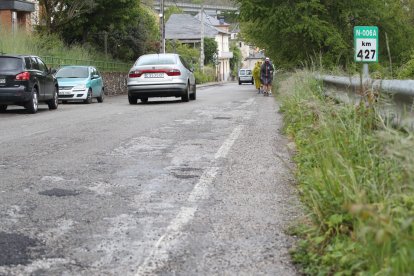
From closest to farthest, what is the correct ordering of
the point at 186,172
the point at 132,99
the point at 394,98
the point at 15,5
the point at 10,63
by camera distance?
the point at 394,98 → the point at 186,172 → the point at 10,63 → the point at 132,99 → the point at 15,5

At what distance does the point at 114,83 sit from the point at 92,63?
3.48 meters

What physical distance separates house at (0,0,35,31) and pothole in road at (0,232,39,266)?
30630 millimetres

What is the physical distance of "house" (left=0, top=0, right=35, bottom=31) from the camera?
35.3 meters

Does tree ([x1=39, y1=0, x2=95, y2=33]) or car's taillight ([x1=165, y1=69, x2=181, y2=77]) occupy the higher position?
tree ([x1=39, y1=0, x2=95, y2=33])

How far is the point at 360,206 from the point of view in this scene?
2.53 metres

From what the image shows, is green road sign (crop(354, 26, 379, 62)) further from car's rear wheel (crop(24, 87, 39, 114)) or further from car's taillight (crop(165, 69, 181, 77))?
car's rear wheel (crop(24, 87, 39, 114))

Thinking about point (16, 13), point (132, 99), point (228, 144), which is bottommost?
point (228, 144)

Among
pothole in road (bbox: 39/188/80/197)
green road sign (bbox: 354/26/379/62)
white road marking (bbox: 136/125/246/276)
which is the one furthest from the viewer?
green road sign (bbox: 354/26/379/62)

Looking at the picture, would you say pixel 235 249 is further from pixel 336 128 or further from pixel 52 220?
pixel 336 128

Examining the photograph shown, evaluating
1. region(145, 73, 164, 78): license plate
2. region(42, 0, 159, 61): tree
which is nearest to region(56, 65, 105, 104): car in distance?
region(145, 73, 164, 78): license plate

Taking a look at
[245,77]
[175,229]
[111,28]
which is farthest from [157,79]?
[245,77]

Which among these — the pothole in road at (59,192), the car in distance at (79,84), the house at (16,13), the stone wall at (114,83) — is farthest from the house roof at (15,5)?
the pothole in road at (59,192)

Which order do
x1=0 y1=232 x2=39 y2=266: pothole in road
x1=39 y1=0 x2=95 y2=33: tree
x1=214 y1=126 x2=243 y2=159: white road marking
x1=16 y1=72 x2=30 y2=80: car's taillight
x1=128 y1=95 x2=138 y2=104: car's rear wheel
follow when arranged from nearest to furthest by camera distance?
x1=0 y1=232 x2=39 y2=266: pothole in road, x1=214 y1=126 x2=243 y2=159: white road marking, x1=16 y1=72 x2=30 y2=80: car's taillight, x1=128 y1=95 x2=138 y2=104: car's rear wheel, x1=39 y1=0 x2=95 y2=33: tree

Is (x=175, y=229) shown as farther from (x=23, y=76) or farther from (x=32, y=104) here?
(x=32, y=104)
